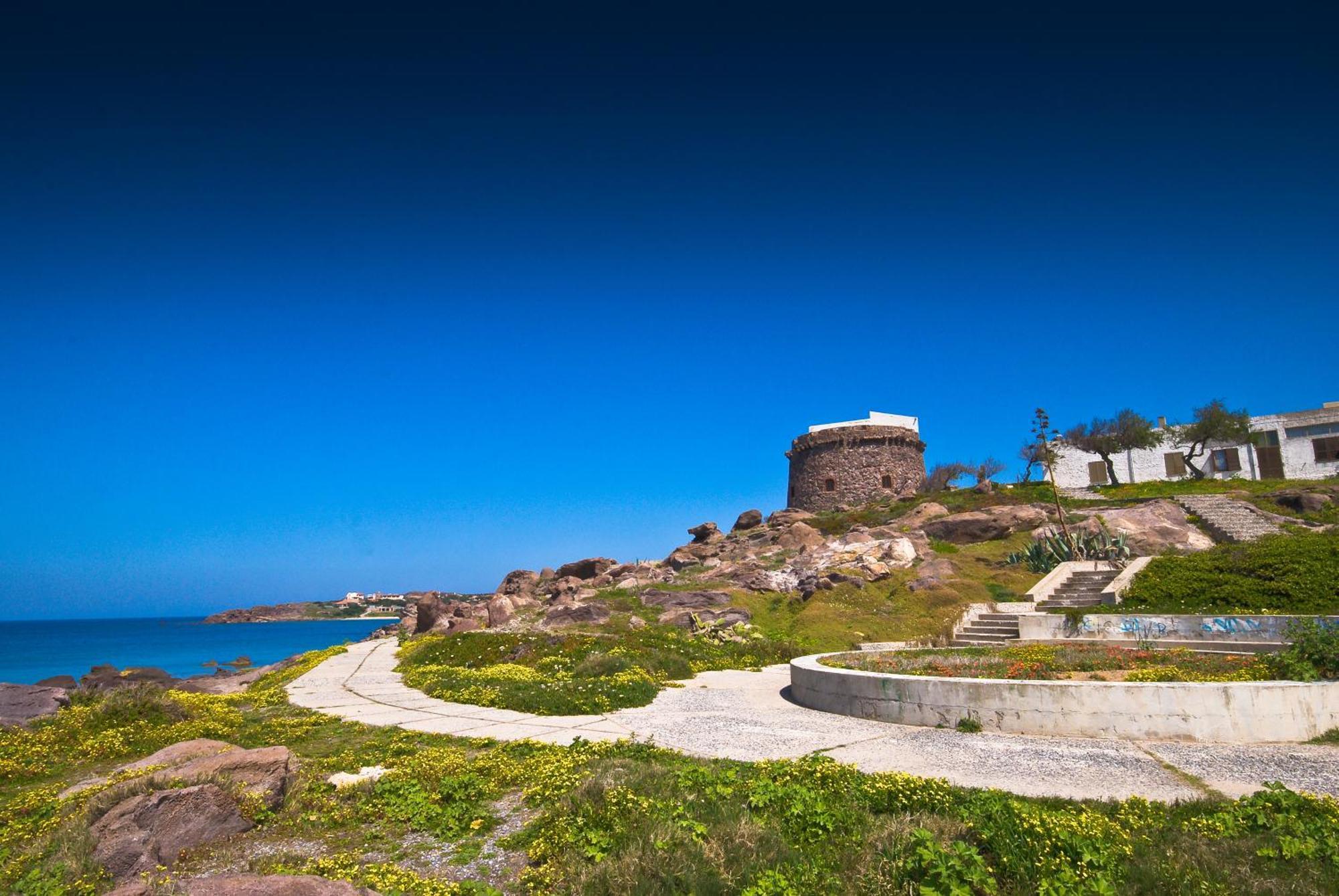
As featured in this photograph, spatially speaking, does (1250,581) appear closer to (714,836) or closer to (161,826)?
(714,836)

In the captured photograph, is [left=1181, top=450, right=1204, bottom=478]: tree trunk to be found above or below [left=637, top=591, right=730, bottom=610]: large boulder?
above

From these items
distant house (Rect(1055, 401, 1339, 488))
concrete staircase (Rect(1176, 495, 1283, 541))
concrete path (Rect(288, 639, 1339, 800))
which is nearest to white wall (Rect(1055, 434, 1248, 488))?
distant house (Rect(1055, 401, 1339, 488))

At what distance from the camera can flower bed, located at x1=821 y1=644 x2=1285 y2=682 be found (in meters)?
10.3

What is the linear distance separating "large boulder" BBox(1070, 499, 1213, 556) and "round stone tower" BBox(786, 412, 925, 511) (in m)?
19.5

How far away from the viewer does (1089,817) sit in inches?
211

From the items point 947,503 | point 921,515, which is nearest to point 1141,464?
point 947,503

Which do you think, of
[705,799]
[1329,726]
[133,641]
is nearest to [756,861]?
[705,799]

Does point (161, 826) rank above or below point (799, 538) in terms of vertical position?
below

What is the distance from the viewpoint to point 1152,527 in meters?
32.3

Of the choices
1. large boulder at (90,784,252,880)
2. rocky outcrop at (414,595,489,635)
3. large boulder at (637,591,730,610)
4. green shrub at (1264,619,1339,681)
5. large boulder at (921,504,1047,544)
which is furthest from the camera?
large boulder at (921,504,1047,544)

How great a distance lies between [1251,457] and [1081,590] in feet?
139

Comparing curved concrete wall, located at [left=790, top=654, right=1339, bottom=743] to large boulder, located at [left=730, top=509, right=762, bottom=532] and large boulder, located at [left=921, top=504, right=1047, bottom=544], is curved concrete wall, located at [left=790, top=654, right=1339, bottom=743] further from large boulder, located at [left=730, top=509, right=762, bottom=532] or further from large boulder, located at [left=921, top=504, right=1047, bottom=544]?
large boulder, located at [left=730, top=509, right=762, bottom=532]

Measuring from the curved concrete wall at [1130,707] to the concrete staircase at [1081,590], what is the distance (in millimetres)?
10802

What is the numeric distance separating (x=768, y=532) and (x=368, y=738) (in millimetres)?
33570
